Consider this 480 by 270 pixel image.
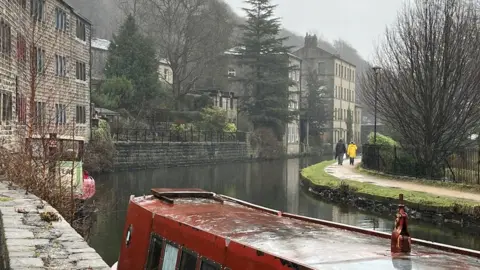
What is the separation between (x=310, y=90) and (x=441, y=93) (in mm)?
51355

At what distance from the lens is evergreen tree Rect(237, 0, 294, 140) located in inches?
Answer: 2341

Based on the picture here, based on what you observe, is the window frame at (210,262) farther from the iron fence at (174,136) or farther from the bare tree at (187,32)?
the bare tree at (187,32)

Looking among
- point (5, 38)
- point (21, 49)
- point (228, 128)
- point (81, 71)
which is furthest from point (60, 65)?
Answer: point (228, 128)

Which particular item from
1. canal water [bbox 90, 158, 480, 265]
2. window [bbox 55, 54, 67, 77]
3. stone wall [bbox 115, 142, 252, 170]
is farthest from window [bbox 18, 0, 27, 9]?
stone wall [bbox 115, 142, 252, 170]

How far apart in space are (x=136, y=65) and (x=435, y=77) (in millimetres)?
30523

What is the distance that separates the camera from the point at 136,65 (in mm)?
48312

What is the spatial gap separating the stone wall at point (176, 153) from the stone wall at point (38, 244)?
31.3 meters

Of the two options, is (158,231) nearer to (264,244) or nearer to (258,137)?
(264,244)

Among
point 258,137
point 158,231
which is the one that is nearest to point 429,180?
point 158,231

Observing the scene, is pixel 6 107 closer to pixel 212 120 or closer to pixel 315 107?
pixel 212 120

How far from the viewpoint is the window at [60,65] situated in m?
30.5

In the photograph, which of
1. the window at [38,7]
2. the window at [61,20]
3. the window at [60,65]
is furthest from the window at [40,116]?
the window at [61,20]

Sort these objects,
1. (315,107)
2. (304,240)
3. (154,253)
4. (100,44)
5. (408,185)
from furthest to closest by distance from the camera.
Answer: (315,107) → (100,44) → (408,185) → (154,253) → (304,240)

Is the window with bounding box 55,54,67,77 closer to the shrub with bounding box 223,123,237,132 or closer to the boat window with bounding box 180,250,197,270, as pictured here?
the shrub with bounding box 223,123,237,132
